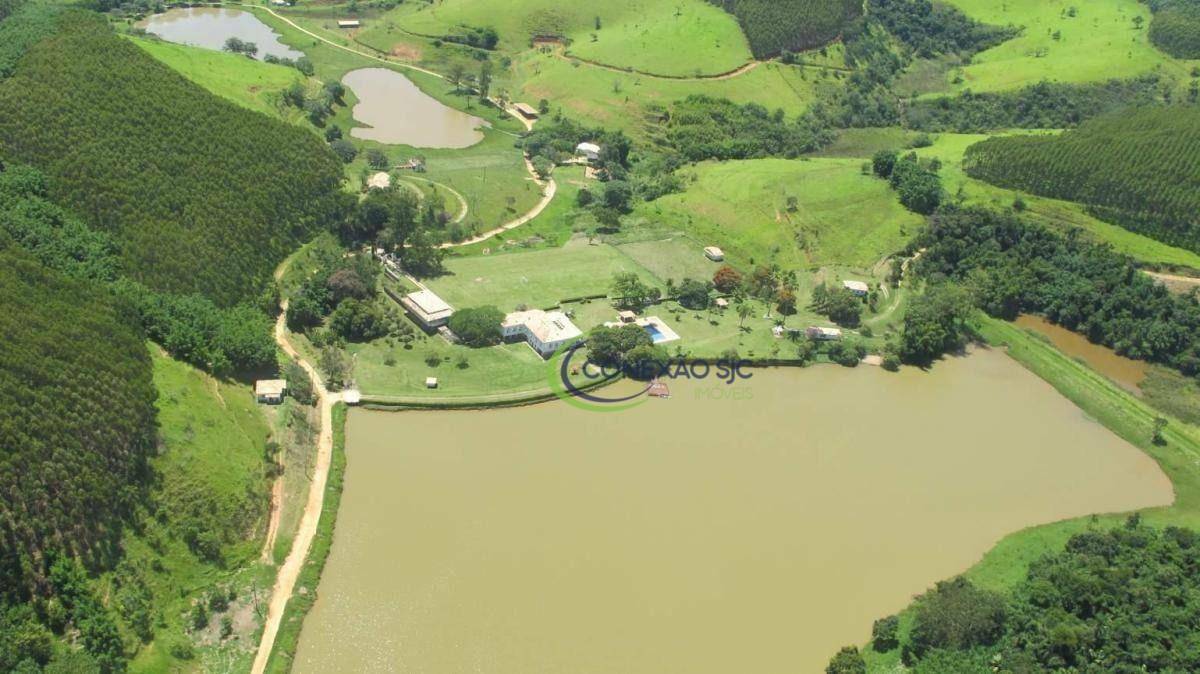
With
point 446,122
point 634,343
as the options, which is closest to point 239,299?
point 634,343

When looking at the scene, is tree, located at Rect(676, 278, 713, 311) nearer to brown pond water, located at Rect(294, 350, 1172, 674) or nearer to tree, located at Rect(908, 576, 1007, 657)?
brown pond water, located at Rect(294, 350, 1172, 674)

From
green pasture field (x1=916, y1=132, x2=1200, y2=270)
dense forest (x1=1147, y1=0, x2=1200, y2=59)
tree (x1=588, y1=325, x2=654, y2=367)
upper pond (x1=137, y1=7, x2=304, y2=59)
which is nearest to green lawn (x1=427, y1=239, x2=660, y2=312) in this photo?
tree (x1=588, y1=325, x2=654, y2=367)

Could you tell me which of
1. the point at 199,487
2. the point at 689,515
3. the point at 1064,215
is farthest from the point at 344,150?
the point at 1064,215

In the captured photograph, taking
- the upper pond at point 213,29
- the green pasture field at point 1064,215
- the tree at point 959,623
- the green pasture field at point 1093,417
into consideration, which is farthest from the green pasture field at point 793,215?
the upper pond at point 213,29

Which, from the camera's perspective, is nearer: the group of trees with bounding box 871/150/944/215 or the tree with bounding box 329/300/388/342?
the tree with bounding box 329/300/388/342

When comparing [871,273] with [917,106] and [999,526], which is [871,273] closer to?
[999,526]

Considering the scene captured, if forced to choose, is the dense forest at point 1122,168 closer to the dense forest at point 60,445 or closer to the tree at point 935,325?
the tree at point 935,325
